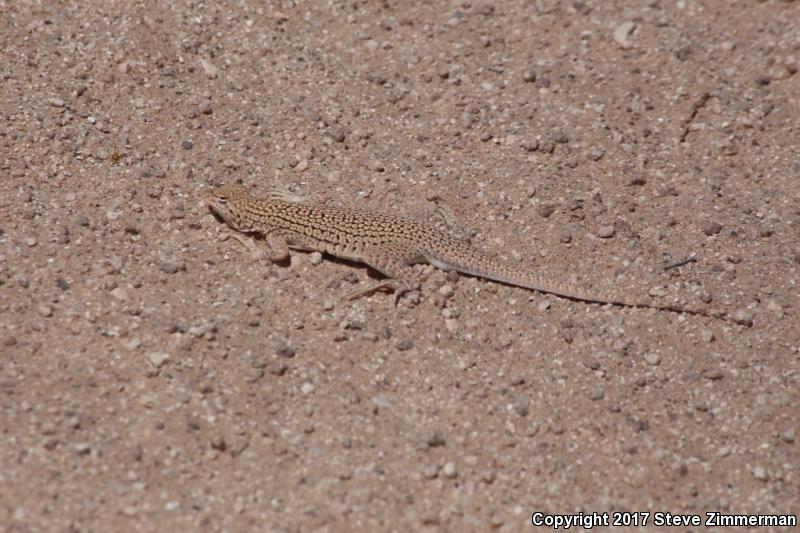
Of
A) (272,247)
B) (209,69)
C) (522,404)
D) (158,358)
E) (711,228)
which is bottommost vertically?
(522,404)

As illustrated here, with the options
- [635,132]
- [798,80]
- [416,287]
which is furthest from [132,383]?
[798,80]

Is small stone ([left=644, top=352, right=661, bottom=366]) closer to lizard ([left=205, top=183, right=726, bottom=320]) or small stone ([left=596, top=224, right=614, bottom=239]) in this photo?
lizard ([left=205, top=183, right=726, bottom=320])

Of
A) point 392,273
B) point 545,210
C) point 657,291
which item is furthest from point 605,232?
point 392,273

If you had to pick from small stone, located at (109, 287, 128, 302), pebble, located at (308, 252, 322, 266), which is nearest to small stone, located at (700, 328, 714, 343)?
pebble, located at (308, 252, 322, 266)

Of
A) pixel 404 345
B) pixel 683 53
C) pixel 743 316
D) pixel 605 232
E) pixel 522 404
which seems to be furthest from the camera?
pixel 683 53

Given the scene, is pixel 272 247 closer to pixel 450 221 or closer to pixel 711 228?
pixel 450 221

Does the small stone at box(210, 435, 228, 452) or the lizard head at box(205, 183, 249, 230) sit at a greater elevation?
the lizard head at box(205, 183, 249, 230)
